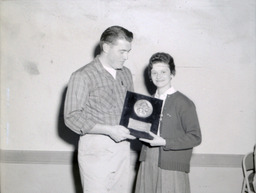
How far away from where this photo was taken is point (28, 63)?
382cm

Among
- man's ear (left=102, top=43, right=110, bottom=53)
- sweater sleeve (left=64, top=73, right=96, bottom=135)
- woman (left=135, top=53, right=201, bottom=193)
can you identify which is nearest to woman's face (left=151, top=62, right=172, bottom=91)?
woman (left=135, top=53, right=201, bottom=193)

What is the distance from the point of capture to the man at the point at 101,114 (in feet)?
8.24

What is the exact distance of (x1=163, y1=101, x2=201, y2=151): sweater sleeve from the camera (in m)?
2.53

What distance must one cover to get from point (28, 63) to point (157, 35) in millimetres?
1621

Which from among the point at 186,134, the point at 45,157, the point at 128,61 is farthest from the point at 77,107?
the point at 45,157

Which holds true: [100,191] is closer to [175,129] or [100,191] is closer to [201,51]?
[175,129]

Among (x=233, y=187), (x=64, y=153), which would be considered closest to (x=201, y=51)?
(x=233, y=187)

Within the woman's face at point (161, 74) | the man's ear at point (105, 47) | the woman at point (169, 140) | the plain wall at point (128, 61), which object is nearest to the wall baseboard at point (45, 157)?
the plain wall at point (128, 61)

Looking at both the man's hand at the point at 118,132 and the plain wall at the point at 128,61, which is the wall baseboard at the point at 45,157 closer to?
the plain wall at the point at 128,61

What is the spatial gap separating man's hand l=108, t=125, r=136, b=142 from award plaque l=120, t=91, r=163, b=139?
0.04m

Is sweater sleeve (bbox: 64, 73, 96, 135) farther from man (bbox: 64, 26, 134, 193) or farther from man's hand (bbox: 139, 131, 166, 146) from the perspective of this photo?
man's hand (bbox: 139, 131, 166, 146)

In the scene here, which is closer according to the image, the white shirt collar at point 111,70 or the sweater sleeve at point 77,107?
the sweater sleeve at point 77,107

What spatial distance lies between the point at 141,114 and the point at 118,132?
240 mm

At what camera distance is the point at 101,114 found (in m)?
2.63
